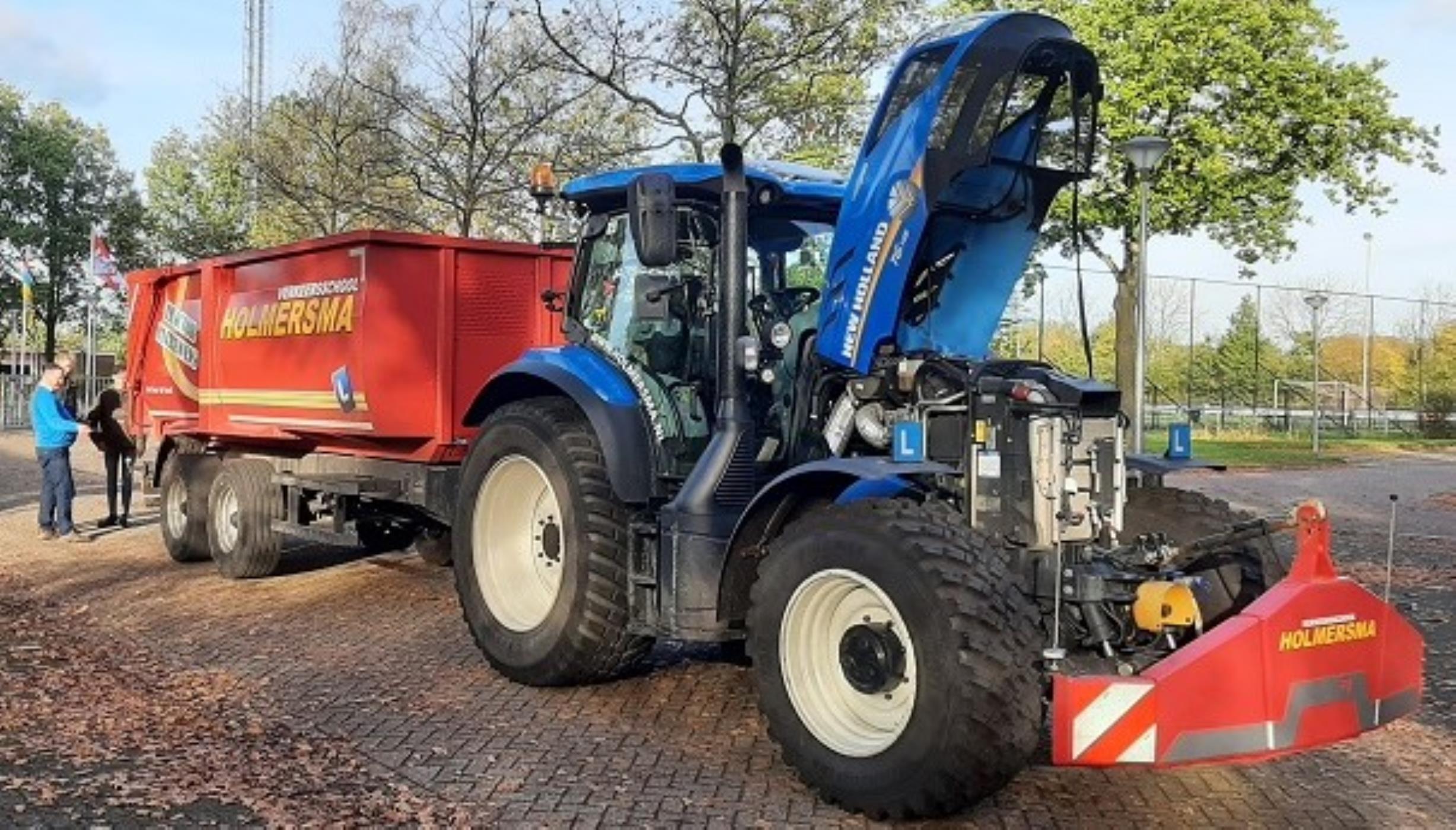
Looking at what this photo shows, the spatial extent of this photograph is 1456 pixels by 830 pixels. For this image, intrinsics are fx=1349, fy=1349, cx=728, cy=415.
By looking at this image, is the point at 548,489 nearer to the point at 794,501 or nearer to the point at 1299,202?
the point at 794,501

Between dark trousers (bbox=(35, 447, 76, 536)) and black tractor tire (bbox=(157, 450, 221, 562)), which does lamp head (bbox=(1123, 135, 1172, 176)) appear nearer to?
black tractor tire (bbox=(157, 450, 221, 562))

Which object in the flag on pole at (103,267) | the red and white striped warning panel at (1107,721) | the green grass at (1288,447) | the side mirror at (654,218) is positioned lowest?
the green grass at (1288,447)

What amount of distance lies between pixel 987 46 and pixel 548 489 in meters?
3.21

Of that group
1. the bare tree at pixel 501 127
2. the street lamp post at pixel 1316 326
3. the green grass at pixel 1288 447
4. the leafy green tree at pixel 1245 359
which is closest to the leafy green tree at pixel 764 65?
the bare tree at pixel 501 127

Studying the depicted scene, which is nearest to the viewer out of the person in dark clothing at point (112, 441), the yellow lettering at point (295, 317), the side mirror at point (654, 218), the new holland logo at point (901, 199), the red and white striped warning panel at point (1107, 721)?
the red and white striped warning panel at point (1107, 721)

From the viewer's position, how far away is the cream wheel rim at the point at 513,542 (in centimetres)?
720

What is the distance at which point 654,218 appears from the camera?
596 centimetres

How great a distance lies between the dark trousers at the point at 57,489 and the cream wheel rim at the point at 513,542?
25.4ft

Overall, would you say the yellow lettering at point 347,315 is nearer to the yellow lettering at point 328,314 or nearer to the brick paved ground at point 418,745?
the yellow lettering at point 328,314

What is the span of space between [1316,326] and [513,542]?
38643 millimetres

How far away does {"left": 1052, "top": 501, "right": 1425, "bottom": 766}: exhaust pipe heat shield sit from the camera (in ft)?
14.4

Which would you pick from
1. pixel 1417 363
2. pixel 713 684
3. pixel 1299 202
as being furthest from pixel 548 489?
pixel 1417 363

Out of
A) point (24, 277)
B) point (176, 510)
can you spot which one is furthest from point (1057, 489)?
point (24, 277)

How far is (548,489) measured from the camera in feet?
23.4
